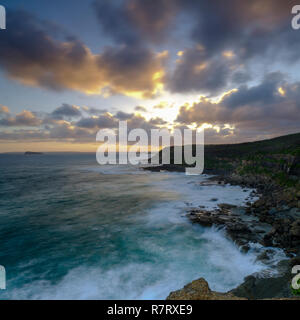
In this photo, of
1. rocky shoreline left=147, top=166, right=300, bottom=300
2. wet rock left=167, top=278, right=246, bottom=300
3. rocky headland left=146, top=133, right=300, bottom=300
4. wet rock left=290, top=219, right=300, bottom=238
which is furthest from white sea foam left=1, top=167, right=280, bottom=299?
wet rock left=167, top=278, right=246, bottom=300

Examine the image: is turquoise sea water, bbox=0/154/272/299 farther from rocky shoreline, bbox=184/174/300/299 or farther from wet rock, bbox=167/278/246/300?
wet rock, bbox=167/278/246/300

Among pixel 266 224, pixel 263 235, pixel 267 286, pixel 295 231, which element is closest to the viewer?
pixel 267 286

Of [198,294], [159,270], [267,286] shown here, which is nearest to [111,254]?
[159,270]

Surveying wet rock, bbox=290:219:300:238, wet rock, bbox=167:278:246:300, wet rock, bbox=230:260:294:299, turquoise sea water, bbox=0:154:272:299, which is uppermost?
wet rock, bbox=167:278:246:300

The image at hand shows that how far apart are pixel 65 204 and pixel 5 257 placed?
14975 mm

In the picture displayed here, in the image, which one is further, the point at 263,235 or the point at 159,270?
the point at 263,235

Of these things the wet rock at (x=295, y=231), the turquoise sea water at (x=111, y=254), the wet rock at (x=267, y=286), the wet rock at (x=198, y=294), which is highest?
the wet rock at (x=198, y=294)

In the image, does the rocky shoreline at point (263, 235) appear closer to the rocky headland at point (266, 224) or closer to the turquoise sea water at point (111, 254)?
the rocky headland at point (266, 224)

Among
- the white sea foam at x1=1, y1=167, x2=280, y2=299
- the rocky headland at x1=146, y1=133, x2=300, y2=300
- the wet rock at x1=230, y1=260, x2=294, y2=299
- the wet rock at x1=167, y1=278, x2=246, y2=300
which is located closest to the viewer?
the wet rock at x1=167, y1=278, x2=246, y2=300

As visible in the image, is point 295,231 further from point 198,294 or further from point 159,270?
point 198,294

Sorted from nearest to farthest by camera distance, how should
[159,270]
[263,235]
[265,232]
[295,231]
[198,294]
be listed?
[198,294] < [159,270] < [295,231] < [263,235] < [265,232]

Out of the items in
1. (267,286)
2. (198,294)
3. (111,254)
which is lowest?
(111,254)

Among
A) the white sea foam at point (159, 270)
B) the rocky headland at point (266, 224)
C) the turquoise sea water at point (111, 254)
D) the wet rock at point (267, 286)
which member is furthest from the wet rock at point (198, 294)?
the turquoise sea water at point (111, 254)
